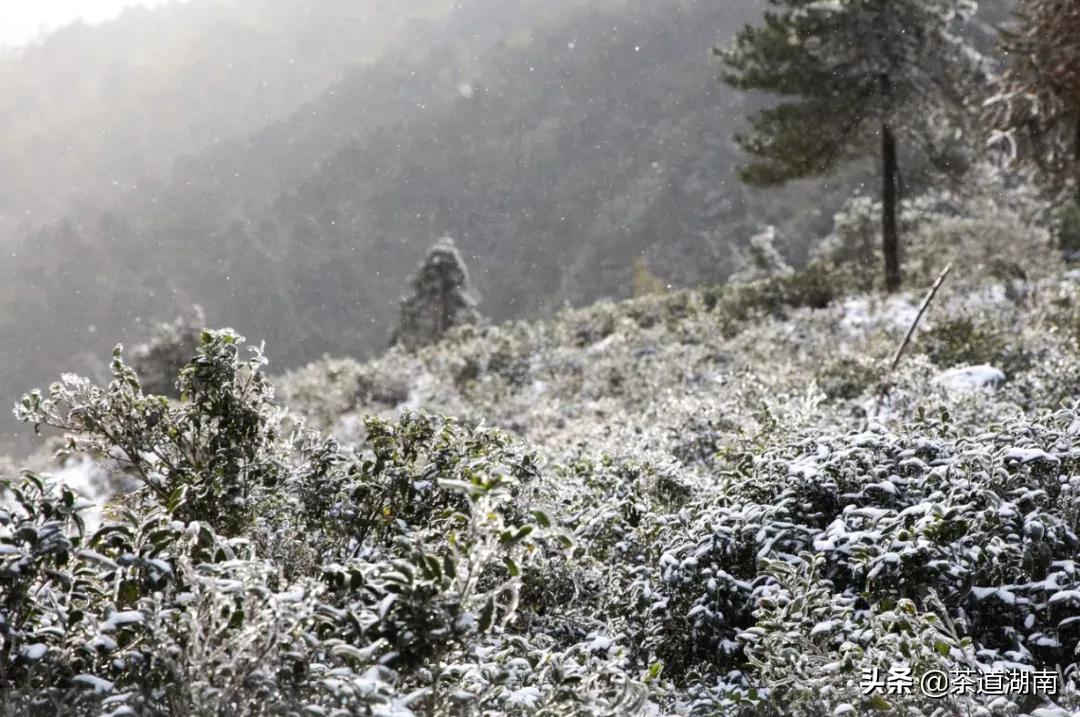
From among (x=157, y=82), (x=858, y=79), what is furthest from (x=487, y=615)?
(x=157, y=82)

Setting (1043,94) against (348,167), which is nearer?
(1043,94)

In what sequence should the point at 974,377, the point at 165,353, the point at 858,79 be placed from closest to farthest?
1. the point at 974,377
2. the point at 858,79
3. the point at 165,353

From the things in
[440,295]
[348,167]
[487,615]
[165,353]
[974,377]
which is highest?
[348,167]

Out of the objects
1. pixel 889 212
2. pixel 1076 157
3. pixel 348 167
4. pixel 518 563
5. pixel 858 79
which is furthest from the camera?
pixel 348 167

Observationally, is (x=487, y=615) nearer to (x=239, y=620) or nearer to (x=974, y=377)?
(x=239, y=620)

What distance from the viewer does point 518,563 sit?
2506mm

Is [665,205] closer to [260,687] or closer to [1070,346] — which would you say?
[1070,346]

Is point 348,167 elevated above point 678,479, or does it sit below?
above

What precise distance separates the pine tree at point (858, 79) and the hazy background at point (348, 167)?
5471cm

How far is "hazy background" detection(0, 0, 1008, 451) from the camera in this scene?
8294cm

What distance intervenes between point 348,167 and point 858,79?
354 feet

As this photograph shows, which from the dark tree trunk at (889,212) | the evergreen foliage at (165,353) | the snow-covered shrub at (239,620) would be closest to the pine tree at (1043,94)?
the dark tree trunk at (889,212)

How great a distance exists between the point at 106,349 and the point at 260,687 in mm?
90065

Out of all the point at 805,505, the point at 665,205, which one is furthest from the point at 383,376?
the point at 665,205
